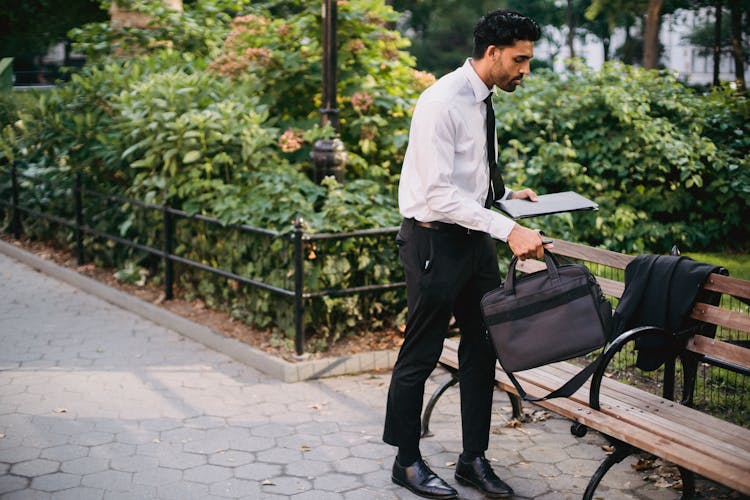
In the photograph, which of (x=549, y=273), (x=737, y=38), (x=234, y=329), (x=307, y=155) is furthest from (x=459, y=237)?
(x=737, y=38)

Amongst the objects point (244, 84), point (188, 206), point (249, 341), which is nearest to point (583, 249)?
point (249, 341)

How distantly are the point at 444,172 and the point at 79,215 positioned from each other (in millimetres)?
6213

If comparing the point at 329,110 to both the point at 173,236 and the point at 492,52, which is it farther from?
the point at 492,52

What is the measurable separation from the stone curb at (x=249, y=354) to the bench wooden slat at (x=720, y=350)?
250 centimetres

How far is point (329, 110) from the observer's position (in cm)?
708

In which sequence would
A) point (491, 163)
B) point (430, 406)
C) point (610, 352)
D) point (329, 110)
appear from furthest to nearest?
point (329, 110) < point (430, 406) < point (491, 163) < point (610, 352)

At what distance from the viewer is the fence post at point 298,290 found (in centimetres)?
584

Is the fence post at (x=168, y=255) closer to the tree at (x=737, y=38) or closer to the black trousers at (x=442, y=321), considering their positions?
the black trousers at (x=442, y=321)

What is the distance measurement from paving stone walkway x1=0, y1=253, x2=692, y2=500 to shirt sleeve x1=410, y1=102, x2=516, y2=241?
139 cm

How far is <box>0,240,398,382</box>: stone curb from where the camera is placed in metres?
5.82

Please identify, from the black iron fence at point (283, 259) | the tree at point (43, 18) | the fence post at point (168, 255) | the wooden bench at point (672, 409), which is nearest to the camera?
the wooden bench at point (672, 409)

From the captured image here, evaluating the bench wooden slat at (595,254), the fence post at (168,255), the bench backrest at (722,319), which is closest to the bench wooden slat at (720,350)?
the bench backrest at (722,319)

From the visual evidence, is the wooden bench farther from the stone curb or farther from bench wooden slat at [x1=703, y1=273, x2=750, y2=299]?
the stone curb

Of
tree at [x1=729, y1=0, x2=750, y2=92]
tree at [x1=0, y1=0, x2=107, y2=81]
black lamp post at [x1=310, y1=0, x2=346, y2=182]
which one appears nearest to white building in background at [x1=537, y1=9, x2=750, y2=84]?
tree at [x1=729, y1=0, x2=750, y2=92]
